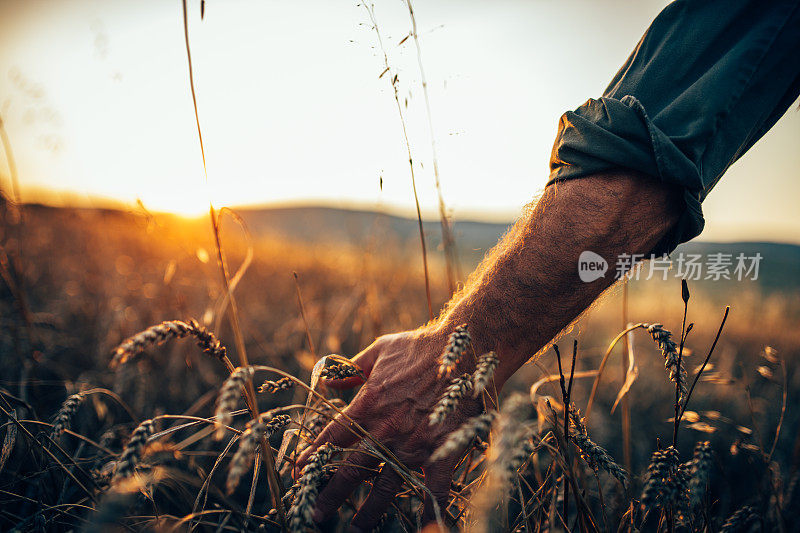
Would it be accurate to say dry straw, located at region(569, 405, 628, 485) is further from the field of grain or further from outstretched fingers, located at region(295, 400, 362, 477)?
outstretched fingers, located at region(295, 400, 362, 477)

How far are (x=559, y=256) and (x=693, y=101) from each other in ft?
2.06

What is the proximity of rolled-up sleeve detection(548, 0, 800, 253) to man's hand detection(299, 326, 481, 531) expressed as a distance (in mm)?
762

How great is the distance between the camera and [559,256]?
1169 millimetres

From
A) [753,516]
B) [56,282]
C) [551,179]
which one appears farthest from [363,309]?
[56,282]

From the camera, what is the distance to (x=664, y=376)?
307 centimetres

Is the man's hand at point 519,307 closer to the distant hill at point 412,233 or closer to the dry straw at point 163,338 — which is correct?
the dry straw at point 163,338

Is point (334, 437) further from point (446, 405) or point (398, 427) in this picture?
point (446, 405)

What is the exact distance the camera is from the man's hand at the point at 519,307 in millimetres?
1154

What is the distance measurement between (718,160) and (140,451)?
170 centimetres

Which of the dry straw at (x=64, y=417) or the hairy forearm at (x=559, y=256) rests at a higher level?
the hairy forearm at (x=559, y=256)

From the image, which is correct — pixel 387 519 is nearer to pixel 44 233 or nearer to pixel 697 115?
pixel 697 115

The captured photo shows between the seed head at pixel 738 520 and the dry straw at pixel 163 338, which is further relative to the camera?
the seed head at pixel 738 520

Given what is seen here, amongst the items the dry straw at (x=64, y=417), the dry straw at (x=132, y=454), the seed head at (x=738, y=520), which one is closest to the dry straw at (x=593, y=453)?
the seed head at (x=738, y=520)

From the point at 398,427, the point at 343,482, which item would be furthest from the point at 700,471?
the point at 343,482
